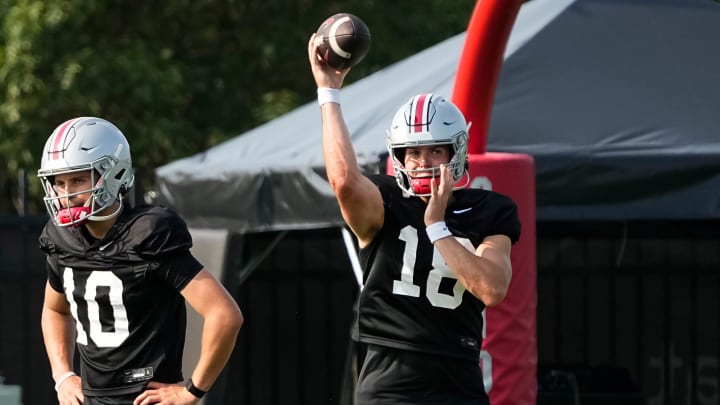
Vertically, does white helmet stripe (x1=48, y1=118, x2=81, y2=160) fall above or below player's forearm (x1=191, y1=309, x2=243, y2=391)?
above

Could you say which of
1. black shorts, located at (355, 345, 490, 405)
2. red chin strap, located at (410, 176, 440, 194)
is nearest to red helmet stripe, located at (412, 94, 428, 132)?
red chin strap, located at (410, 176, 440, 194)

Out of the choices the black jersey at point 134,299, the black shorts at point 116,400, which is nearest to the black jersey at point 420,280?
the black jersey at point 134,299

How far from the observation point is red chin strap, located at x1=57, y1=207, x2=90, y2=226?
14.3 ft

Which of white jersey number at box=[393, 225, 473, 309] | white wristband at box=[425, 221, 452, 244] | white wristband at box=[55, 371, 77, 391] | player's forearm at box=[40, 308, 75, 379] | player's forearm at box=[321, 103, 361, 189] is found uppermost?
player's forearm at box=[321, 103, 361, 189]

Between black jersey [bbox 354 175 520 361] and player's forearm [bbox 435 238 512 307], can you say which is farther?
black jersey [bbox 354 175 520 361]

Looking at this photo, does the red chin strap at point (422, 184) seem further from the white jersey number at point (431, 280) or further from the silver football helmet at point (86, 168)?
the silver football helmet at point (86, 168)

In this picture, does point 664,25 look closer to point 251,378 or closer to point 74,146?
point 251,378

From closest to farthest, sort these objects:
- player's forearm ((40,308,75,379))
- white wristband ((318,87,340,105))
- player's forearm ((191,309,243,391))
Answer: player's forearm ((191,309,243,391)), white wristband ((318,87,340,105)), player's forearm ((40,308,75,379))

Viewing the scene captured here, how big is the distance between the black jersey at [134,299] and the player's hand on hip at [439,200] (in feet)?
2.31

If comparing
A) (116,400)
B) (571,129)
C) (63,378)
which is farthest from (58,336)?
(571,129)

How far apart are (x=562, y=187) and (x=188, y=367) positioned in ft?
8.06

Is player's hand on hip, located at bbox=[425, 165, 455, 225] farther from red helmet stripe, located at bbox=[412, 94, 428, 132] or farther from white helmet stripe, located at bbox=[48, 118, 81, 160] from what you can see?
white helmet stripe, located at bbox=[48, 118, 81, 160]

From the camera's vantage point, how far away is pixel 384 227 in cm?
449

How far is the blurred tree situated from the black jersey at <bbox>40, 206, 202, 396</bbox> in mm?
9017
